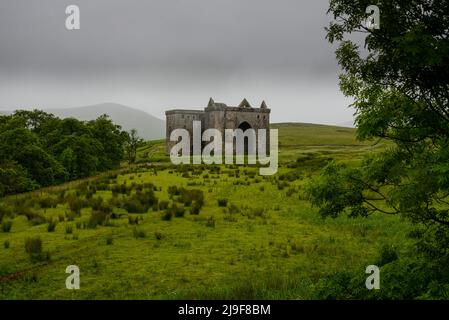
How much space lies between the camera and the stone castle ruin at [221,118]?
75.9 meters

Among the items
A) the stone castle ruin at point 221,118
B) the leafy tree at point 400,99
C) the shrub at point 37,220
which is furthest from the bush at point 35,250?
the stone castle ruin at point 221,118

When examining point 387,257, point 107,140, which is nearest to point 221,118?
point 107,140

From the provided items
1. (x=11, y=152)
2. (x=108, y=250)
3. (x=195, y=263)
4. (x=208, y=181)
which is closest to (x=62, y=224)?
(x=108, y=250)

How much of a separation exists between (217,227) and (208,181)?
543 inches

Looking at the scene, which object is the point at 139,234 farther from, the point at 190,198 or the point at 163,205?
the point at 190,198

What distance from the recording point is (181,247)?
38.5 feet

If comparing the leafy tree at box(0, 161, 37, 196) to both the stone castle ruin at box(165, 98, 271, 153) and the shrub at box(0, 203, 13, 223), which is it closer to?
the shrub at box(0, 203, 13, 223)

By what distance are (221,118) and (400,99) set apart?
228 feet

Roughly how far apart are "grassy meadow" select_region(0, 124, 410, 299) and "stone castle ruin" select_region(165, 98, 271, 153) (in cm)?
5700

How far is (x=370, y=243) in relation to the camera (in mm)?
12164

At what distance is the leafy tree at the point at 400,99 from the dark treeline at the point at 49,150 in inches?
673

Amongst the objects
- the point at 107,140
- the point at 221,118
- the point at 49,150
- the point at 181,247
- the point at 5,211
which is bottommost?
the point at 181,247

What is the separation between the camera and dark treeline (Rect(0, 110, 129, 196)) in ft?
86.1
